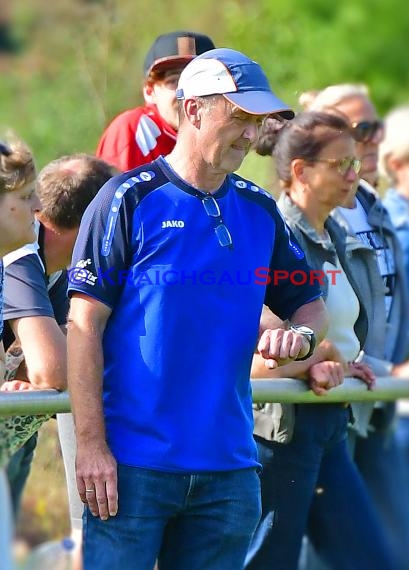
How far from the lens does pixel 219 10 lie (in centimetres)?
1808

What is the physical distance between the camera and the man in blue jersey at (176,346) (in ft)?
12.3

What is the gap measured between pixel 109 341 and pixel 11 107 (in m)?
15.1

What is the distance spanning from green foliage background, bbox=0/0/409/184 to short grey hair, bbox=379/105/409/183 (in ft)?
1.82

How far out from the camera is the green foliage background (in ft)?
33.5

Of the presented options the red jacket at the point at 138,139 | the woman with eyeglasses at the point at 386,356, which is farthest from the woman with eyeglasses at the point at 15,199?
the woman with eyeglasses at the point at 386,356

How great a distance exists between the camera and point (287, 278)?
4.20 meters

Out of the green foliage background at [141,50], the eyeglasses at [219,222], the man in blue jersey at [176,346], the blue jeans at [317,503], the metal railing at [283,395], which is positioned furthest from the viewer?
the green foliage background at [141,50]

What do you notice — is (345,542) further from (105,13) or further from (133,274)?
(105,13)

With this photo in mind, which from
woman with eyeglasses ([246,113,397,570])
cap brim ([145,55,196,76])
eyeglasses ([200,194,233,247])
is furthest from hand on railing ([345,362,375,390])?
cap brim ([145,55,196,76])

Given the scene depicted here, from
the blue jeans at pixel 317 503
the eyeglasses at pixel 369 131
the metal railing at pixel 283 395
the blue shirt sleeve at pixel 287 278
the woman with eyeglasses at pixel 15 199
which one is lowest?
the blue jeans at pixel 317 503

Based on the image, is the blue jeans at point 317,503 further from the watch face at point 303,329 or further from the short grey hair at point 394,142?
the short grey hair at point 394,142

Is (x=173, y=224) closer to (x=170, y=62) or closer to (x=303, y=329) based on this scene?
(x=303, y=329)

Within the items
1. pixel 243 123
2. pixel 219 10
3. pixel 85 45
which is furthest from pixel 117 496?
pixel 219 10

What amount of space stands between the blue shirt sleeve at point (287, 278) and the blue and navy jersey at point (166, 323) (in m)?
0.32
